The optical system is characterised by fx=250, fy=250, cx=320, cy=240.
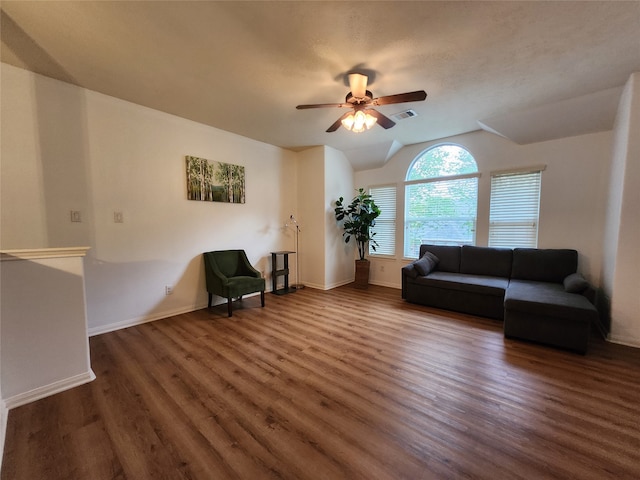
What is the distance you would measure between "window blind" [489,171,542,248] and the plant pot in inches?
81.9

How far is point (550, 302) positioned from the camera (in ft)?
8.20

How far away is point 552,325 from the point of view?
8.15ft

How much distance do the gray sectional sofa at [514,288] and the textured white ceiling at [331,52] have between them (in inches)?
70.3

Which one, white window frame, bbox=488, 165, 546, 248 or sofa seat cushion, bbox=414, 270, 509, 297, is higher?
white window frame, bbox=488, 165, 546, 248

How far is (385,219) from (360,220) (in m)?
0.65

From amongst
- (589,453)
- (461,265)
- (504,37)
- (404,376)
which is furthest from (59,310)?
(461,265)

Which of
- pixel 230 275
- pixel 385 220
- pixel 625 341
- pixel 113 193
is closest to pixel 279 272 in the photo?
pixel 230 275

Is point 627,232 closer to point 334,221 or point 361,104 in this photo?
point 361,104

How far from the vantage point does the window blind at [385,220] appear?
5.03 metres

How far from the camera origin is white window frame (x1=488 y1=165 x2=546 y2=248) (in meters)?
3.65

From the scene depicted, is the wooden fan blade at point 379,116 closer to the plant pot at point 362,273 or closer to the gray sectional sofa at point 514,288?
the gray sectional sofa at point 514,288

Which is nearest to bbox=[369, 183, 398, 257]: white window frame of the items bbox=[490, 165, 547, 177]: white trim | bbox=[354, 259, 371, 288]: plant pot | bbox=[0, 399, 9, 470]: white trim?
bbox=[354, 259, 371, 288]: plant pot

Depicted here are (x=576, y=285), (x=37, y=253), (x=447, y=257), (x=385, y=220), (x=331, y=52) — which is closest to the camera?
(x=37, y=253)

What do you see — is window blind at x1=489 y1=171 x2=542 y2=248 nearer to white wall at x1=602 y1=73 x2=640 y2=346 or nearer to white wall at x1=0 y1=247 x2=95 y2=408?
white wall at x1=602 y1=73 x2=640 y2=346
